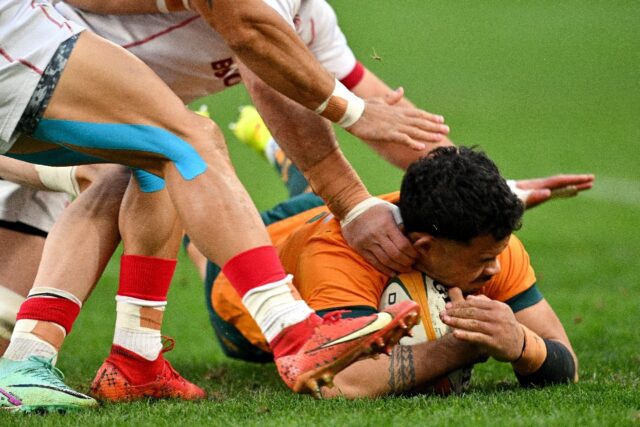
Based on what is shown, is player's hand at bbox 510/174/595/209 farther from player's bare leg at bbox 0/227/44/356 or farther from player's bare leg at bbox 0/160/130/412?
player's bare leg at bbox 0/227/44/356

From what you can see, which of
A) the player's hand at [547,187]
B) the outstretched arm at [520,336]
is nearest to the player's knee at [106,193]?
the outstretched arm at [520,336]

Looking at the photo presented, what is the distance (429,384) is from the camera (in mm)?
4312

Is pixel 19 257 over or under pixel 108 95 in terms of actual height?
under

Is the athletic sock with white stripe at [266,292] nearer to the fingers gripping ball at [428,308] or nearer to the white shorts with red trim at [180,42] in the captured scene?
the fingers gripping ball at [428,308]

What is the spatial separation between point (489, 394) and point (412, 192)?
2.73 ft

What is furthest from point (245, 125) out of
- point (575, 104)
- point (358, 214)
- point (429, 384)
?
point (575, 104)

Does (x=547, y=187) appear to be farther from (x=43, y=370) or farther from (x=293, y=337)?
(x=43, y=370)

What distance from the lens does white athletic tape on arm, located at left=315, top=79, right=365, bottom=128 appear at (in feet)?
13.1

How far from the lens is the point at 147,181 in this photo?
4340mm

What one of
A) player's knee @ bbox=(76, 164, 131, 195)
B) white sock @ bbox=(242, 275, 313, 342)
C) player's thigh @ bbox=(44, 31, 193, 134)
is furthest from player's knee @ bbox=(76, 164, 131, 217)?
white sock @ bbox=(242, 275, 313, 342)

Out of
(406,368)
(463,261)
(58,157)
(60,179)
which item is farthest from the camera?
(60,179)

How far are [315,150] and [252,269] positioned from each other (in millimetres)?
1168

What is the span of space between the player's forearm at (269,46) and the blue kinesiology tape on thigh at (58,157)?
68cm

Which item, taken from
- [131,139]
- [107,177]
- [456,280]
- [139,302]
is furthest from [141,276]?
[456,280]
